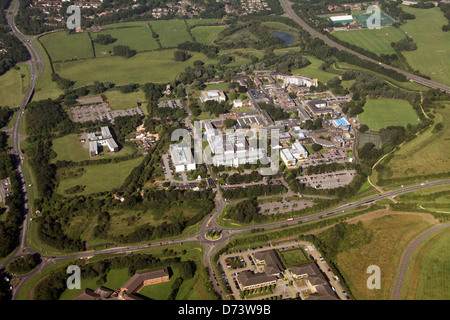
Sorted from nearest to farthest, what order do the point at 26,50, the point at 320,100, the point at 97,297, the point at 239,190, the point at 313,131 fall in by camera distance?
the point at 97,297
the point at 239,190
the point at 313,131
the point at 320,100
the point at 26,50

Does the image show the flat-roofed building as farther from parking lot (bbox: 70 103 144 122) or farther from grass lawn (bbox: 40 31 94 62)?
grass lawn (bbox: 40 31 94 62)

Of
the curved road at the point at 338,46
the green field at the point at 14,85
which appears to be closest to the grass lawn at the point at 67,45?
the green field at the point at 14,85

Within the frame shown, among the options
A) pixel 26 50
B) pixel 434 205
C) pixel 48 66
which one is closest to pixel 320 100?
pixel 434 205

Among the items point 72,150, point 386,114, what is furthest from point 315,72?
point 72,150

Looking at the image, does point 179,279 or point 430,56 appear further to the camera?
point 430,56

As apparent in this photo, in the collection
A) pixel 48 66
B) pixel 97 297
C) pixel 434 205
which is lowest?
pixel 434 205

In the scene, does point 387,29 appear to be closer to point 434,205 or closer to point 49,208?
point 434,205
